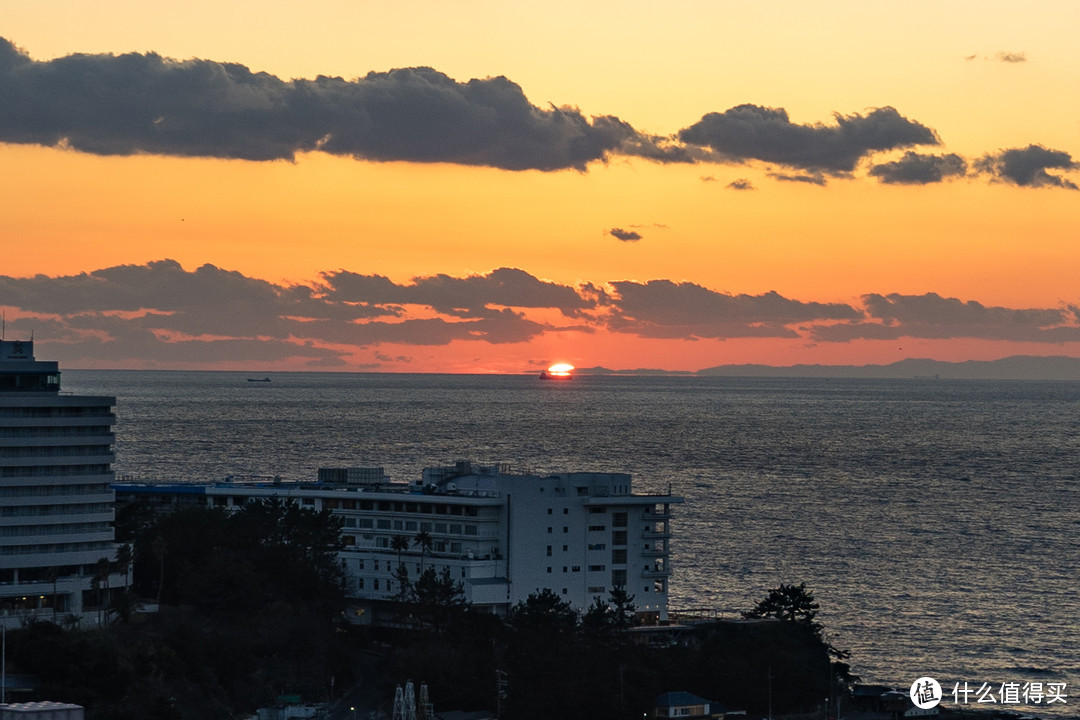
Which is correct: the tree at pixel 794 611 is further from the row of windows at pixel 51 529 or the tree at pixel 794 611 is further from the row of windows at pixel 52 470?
the row of windows at pixel 52 470

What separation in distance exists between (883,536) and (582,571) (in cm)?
7983

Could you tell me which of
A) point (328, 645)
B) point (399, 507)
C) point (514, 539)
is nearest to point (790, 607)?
point (514, 539)

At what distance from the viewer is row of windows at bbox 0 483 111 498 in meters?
104

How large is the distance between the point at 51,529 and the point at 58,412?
7.99m

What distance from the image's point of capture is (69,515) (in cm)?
10681

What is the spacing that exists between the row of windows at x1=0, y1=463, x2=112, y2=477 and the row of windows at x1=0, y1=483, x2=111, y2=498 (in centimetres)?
83

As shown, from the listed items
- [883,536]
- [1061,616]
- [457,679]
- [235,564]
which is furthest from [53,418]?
[883,536]

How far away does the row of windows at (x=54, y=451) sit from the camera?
104 m

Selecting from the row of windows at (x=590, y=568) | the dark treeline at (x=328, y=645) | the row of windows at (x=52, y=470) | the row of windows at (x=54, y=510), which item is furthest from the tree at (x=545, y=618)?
the row of windows at (x=52, y=470)

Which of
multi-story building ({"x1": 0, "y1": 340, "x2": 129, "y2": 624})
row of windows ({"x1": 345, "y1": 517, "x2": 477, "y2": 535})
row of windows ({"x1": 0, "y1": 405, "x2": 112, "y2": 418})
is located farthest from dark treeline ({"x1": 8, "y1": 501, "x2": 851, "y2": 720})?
row of windows ({"x1": 0, "y1": 405, "x2": 112, "y2": 418})

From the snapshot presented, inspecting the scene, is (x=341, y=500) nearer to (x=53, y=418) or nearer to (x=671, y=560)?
(x=53, y=418)

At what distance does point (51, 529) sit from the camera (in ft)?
348

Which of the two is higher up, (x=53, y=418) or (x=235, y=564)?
(x=53, y=418)

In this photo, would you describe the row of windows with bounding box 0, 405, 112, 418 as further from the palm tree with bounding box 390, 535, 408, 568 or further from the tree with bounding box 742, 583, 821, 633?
the tree with bounding box 742, 583, 821, 633
